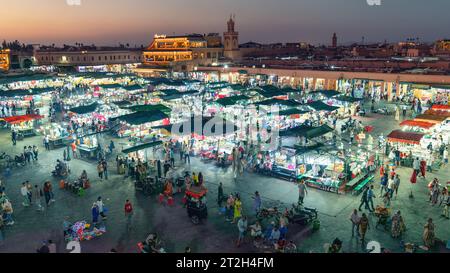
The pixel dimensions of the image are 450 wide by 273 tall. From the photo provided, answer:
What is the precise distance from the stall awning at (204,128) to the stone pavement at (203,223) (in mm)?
1973

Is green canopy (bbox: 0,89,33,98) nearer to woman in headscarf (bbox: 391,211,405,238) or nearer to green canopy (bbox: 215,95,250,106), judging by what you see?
green canopy (bbox: 215,95,250,106)

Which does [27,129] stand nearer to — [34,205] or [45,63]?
[34,205]

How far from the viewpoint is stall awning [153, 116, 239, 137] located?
16.9 m

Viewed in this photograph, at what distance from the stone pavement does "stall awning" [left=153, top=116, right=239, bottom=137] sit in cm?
197

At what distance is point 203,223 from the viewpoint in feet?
35.7

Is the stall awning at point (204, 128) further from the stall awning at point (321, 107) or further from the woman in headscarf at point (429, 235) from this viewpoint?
the woman in headscarf at point (429, 235)

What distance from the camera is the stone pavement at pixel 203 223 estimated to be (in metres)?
9.77

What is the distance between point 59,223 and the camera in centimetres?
1110

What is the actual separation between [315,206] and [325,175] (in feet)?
7.22

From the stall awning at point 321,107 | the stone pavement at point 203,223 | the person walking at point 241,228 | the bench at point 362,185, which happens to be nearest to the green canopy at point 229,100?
the stall awning at point 321,107

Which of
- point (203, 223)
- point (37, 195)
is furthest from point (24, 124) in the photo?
point (203, 223)

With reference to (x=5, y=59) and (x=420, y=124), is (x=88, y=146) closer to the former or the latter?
(x=420, y=124)

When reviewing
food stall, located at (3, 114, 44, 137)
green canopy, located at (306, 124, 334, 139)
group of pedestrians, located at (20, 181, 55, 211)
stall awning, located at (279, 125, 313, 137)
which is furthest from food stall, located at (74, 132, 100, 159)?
green canopy, located at (306, 124, 334, 139)

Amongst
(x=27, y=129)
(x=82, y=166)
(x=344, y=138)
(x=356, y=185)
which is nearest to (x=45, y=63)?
(x=27, y=129)
